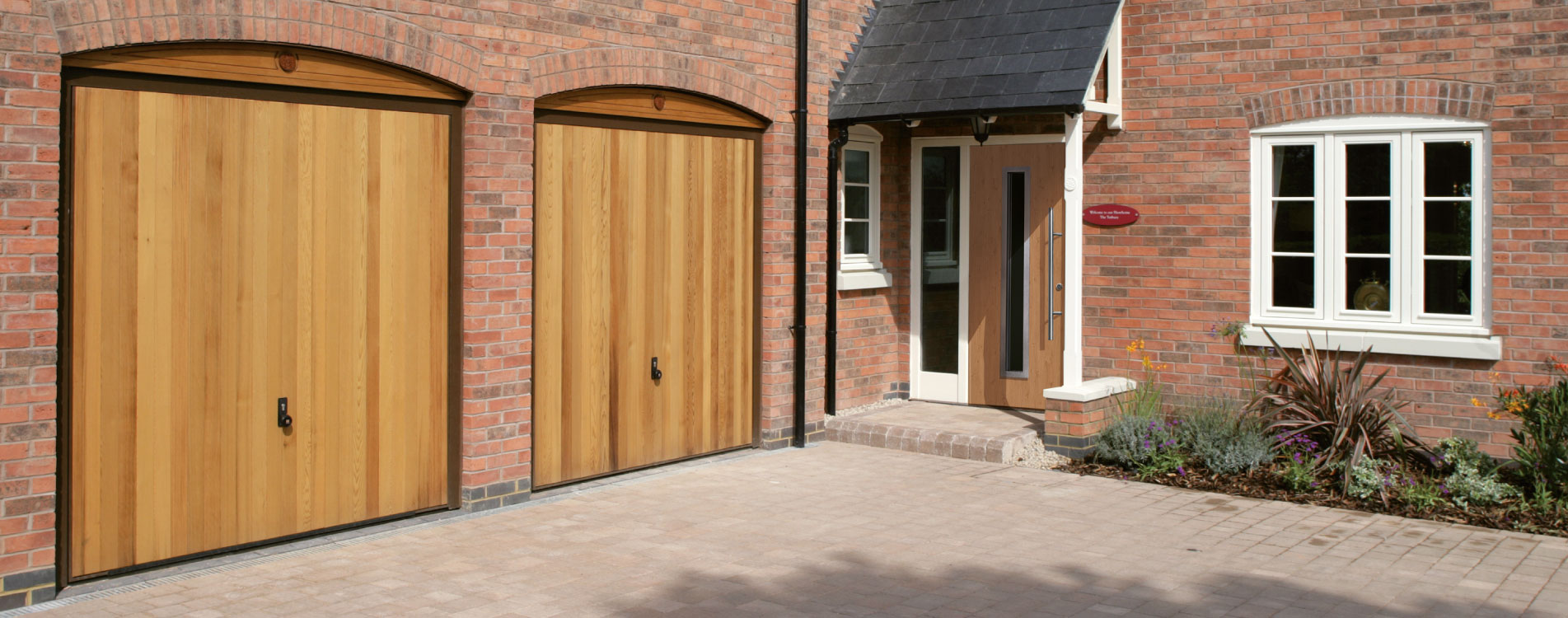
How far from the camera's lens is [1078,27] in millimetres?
9820

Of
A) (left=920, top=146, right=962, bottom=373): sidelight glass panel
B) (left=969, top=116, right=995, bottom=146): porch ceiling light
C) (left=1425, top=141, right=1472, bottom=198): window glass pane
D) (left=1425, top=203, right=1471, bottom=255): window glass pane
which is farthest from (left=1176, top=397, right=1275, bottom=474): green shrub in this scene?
(left=969, top=116, right=995, bottom=146): porch ceiling light

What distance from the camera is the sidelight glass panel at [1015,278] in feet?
37.2

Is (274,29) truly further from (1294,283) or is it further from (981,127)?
(1294,283)

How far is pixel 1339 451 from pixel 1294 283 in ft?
5.60

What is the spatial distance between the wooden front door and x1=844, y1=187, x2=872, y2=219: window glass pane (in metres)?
0.91

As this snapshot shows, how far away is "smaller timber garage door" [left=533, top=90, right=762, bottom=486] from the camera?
8.53 m

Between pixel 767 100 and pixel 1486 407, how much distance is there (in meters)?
5.62

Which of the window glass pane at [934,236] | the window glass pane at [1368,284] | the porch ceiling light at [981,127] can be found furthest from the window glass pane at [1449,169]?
the window glass pane at [934,236]

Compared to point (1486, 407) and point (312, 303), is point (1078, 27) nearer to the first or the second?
point (1486, 407)

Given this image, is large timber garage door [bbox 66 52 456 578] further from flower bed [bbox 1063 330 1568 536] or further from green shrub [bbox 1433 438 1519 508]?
green shrub [bbox 1433 438 1519 508]

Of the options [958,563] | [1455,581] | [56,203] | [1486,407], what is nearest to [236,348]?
[56,203]

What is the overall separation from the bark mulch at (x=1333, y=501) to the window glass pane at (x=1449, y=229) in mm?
2021

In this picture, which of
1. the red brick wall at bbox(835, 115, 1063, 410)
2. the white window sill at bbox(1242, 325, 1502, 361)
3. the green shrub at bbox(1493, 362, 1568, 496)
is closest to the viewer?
the green shrub at bbox(1493, 362, 1568, 496)

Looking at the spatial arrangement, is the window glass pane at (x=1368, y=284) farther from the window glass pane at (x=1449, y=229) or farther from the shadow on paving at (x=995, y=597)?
the shadow on paving at (x=995, y=597)
